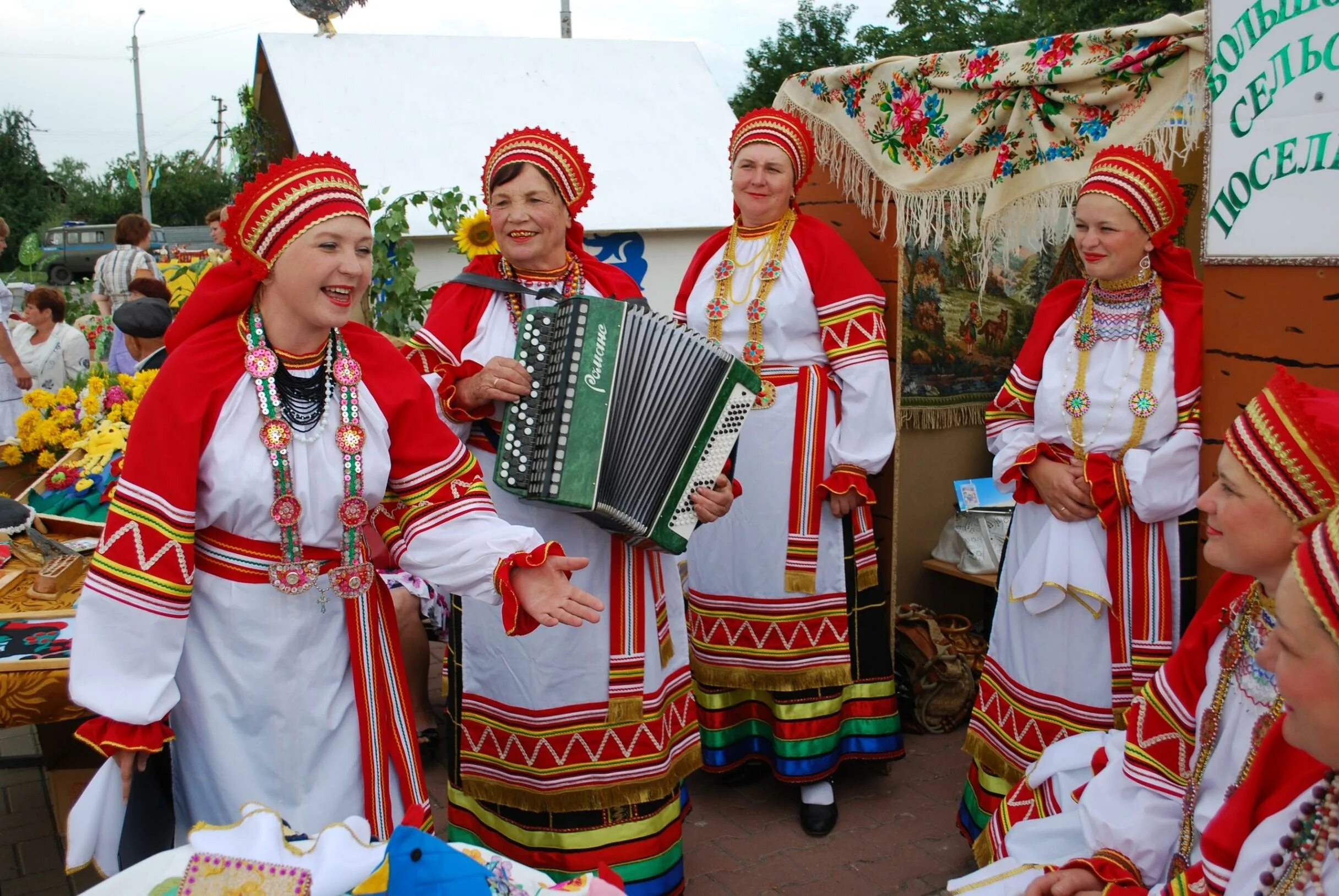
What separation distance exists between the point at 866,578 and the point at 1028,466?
3.06 ft

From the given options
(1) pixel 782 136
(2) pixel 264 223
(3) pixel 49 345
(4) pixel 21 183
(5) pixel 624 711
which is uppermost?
(4) pixel 21 183

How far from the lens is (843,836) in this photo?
13.3ft

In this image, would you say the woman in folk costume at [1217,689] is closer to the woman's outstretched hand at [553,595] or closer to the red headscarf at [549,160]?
the woman's outstretched hand at [553,595]

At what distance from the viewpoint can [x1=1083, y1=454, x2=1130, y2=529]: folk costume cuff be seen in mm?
3275

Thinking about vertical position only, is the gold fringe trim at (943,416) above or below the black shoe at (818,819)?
above

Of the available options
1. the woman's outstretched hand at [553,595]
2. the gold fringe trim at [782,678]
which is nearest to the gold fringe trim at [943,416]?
the gold fringe trim at [782,678]

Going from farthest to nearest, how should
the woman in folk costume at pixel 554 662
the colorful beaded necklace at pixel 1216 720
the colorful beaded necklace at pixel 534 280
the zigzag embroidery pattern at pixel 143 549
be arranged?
the colorful beaded necklace at pixel 534 280 → the woman in folk costume at pixel 554 662 → the zigzag embroidery pattern at pixel 143 549 → the colorful beaded necklace at pixel 1216 720

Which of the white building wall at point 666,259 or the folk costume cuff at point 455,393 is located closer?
the folk costume cuff at point 455,393

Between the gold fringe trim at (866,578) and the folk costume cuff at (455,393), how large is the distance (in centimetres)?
162

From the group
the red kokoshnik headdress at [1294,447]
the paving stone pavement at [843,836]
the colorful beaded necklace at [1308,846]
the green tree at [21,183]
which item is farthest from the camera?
the green tree at [21,183]

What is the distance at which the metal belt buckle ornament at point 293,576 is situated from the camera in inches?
94.6

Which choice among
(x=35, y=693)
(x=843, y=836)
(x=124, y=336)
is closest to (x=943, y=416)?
(x=843, y=836)

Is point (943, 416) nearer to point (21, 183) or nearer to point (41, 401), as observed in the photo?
point (41, 401)

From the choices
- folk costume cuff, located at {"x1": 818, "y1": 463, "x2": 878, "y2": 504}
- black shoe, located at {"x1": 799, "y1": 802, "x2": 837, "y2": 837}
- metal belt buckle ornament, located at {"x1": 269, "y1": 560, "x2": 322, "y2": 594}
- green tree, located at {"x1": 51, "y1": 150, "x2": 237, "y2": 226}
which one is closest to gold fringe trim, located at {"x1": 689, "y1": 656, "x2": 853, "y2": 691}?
black shoe, located at {"x1": 799, "y1": 802, "x2": 837, "y2": 837}
